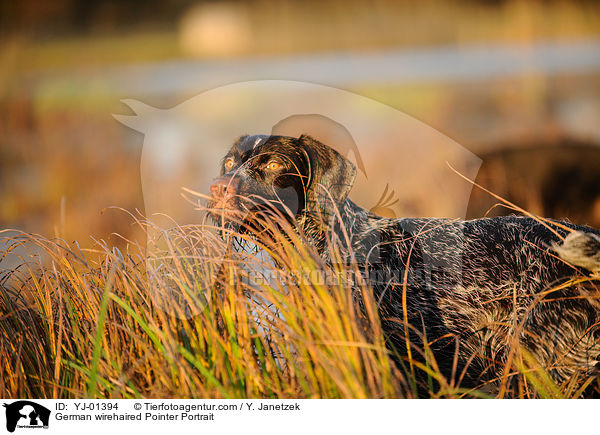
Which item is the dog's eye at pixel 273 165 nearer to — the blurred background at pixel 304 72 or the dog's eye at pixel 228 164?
the dog's eye at pixel 228 164

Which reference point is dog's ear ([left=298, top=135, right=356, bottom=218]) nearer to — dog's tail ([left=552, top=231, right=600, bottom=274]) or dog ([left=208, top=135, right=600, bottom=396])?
dog ([left=208, top=135, right=600, bottom=396])

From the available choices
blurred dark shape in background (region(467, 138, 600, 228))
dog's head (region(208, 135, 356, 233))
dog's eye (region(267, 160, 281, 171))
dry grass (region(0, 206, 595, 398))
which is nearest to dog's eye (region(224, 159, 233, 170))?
dog's head (region(208, 135, 356, 233))

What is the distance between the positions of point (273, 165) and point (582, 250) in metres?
1.49

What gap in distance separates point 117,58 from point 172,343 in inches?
65.7

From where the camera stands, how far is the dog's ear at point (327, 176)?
2709mm

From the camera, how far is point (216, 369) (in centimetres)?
211

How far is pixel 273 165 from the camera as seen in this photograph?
9.12 ft

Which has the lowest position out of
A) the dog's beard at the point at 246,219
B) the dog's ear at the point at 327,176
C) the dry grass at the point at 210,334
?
the dry grass at the point at 210,334

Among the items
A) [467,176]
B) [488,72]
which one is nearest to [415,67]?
[488,72]

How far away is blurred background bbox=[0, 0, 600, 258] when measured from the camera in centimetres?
288

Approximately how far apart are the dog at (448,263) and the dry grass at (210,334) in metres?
0.17
